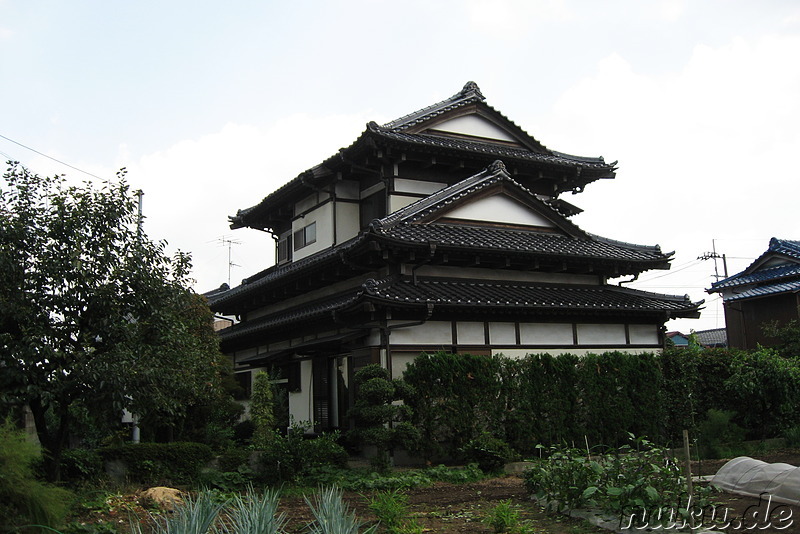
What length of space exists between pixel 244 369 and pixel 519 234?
10770 millimetres

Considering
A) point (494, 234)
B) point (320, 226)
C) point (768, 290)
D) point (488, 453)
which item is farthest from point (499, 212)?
point (768, 290)

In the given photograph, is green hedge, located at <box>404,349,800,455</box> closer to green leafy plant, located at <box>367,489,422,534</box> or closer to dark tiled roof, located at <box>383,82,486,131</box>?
green leafy plant, located at <box>367,489,422,534</box>

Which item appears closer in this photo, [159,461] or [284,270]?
[159,461]

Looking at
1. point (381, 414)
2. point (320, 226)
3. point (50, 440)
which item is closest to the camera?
point (50, 440)

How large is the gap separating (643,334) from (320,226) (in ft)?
32.6

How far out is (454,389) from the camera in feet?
49.8

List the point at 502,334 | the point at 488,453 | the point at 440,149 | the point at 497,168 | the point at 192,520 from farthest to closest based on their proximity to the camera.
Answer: the point at 440,149, the point at 497,168, the point at 502,334, the point at 488,453, the point at 192,520

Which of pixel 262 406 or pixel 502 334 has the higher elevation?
pixel 502 334

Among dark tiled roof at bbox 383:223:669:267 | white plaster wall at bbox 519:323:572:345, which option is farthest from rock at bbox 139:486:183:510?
white plaster wall at bbox 519:323:572:345

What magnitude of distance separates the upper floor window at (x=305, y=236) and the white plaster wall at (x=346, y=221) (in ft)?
4.44

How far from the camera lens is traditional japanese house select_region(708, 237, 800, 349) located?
26750 mm

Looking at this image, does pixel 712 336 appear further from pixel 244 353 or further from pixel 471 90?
pixel 244 353

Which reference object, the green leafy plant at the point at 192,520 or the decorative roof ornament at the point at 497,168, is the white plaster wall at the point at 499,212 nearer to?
the decorative roof ornament at the point at 497,168

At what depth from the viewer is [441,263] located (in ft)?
58.3
